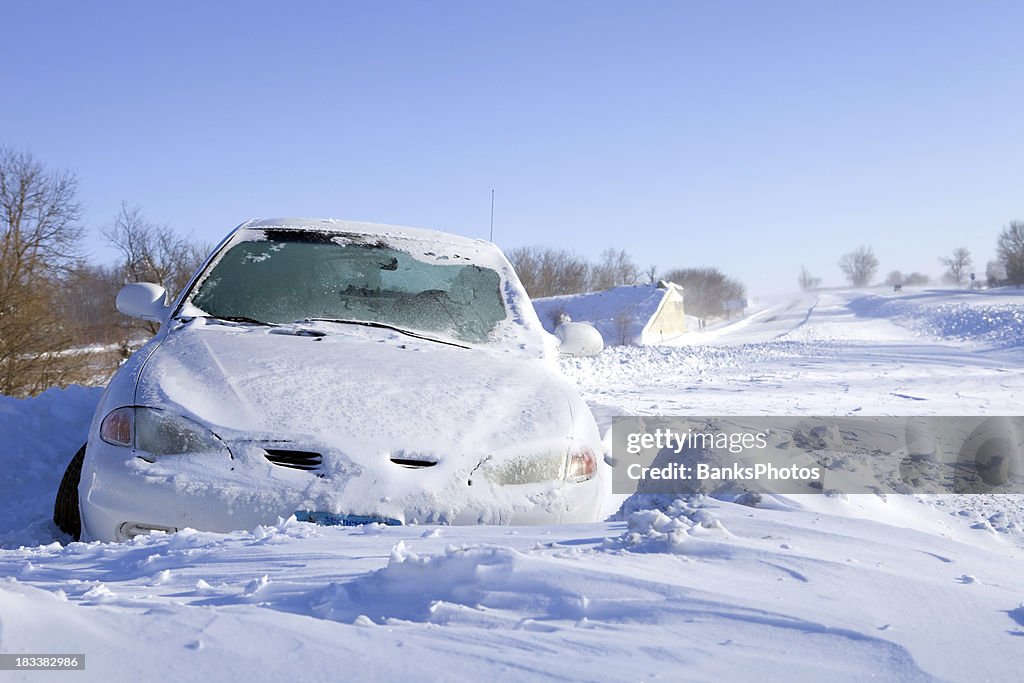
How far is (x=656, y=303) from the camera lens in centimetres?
5262

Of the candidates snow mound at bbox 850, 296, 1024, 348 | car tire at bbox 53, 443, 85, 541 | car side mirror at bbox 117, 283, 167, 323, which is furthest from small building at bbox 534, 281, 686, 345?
car tire at bbox 53, 443, 85, 541

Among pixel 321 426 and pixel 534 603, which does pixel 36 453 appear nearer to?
pixel 321 426

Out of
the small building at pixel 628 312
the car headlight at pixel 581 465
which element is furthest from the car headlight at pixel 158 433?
the small building at pixel 628 312

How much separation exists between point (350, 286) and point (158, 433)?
62.1 inches

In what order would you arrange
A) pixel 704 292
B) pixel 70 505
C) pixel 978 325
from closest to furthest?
pixel 70 505 → pixel 978 325 → pixel 704 292

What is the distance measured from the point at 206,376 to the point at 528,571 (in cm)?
170

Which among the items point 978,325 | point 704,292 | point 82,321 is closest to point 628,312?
point 978,325

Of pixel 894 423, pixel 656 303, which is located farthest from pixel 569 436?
pixel 656 303

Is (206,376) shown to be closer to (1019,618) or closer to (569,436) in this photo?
(569,436)

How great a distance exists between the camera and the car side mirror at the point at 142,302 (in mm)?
3859

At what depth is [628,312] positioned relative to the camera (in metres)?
51.8

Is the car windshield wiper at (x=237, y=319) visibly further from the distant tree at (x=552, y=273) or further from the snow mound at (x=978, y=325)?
the distant tree at (x=552, y=273)

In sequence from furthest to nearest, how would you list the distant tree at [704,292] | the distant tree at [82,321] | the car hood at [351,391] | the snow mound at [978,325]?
the distant tree at [704,292], the distant tree at [82,321], the snow mound at [978,325], the car hood at [351,391]

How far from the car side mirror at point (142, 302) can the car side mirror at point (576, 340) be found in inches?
83.2
